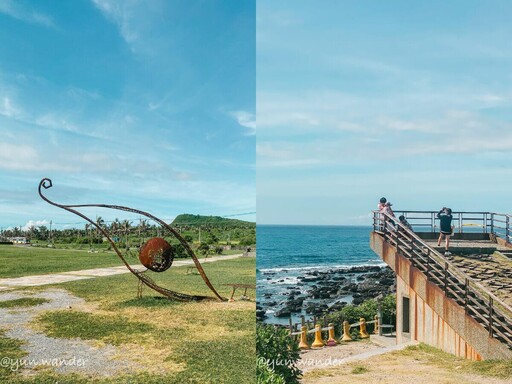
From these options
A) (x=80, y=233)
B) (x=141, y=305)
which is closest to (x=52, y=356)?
(x=141, y=305)

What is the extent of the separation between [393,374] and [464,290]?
1.95 m

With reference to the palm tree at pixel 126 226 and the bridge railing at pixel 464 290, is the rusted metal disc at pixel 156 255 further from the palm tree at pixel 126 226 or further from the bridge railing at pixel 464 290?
the palm tree at pixel 126 226

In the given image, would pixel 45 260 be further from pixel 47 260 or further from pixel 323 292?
pixel 323 292

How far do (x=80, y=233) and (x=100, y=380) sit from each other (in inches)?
1014

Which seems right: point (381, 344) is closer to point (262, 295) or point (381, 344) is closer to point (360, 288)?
point (262, 295)

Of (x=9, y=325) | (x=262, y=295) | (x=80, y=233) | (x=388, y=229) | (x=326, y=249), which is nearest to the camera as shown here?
(x=9, y=325)

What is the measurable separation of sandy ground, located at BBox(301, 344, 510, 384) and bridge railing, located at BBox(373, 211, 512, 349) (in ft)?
3.00

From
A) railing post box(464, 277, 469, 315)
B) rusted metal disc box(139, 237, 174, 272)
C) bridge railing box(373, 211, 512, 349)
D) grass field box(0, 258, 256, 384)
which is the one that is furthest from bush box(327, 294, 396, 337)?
railing post box(464, 277, 469, 315)

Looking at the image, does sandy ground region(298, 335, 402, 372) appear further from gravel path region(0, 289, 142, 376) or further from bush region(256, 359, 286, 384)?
gravel path region(0, 289, 142, 376)

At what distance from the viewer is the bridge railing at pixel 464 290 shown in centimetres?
911

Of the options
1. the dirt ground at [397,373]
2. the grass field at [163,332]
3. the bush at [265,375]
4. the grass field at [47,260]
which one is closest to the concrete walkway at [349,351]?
the dirt ground at [397,373]

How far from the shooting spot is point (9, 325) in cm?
1184

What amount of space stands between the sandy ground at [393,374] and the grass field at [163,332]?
1305 mm

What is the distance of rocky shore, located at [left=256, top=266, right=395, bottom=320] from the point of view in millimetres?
36250
